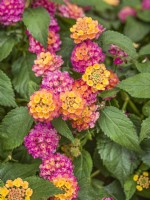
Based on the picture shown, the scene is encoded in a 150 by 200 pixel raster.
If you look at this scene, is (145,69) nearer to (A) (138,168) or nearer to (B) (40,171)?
(A) (138,168)

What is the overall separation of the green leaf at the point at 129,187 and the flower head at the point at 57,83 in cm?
47

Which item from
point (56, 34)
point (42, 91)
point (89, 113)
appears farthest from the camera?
point (56, 34)

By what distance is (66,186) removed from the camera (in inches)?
58.1

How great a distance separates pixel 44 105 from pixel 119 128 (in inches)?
12.9

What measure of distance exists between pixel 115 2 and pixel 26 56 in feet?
4.68

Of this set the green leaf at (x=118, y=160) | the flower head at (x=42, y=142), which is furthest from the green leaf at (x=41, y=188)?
the green leaf at (x=118, y=160)

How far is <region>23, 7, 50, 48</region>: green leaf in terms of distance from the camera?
1797 mm

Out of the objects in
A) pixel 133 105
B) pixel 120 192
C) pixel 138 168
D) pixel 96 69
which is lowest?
pixel 120 192

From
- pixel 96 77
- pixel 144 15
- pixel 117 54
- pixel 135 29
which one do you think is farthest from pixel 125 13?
pixel 96 77

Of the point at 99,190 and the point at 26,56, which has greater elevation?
the point at 26,56

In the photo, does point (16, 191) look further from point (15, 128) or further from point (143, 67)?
point (143, 67)

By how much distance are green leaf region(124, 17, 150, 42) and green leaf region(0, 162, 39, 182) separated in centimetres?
124

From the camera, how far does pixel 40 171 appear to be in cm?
158

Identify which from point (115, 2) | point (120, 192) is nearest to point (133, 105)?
point (120, 192)
